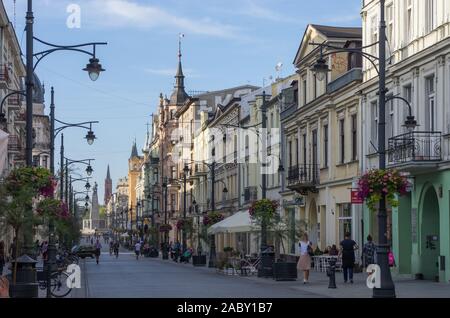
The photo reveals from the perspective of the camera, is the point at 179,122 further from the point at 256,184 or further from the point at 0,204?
the point at 0,204

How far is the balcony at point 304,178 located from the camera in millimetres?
47906

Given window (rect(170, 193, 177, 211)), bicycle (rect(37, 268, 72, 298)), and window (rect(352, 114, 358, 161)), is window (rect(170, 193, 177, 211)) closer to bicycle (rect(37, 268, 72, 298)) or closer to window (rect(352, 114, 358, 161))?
window (rect(352, 114, 358, 161))

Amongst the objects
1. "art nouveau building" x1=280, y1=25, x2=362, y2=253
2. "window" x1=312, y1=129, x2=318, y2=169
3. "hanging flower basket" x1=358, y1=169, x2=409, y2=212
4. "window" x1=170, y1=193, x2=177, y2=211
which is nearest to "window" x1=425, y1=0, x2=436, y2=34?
"art nouveau building" x1=280, y1=25, x2=362, y2=253

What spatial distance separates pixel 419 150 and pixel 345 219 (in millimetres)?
11716

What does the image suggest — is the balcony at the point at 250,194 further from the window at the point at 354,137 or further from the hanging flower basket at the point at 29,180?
the hanging flower basket at the point at 29,180

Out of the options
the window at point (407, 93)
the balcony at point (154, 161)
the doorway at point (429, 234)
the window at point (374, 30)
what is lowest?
the doorway at point (429, 234)

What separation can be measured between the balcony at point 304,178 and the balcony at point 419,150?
15400mm

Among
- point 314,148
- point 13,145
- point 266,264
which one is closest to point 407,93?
point 266,264

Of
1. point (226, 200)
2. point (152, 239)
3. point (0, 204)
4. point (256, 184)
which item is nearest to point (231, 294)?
point (0, 204)

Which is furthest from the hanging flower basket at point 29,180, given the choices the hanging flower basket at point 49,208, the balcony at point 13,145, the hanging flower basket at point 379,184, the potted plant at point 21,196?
the balcony at point 13,145

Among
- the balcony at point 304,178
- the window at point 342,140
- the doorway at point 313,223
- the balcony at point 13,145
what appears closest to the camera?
the window at point 342,140

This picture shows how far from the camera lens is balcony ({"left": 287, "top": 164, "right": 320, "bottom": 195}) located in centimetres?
4791

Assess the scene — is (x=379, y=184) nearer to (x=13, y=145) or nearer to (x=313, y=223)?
(x=313, y=223)
